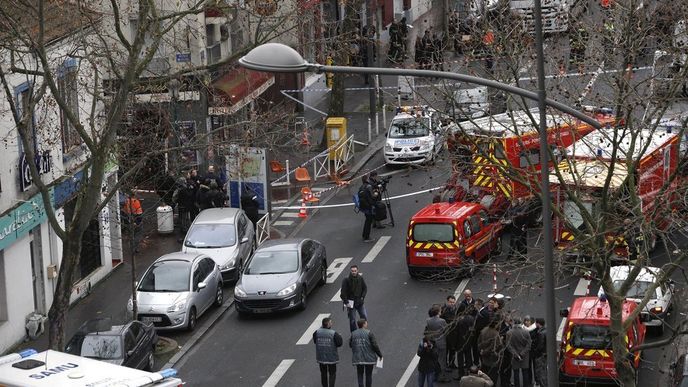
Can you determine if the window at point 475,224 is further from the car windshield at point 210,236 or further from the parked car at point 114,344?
the parked car at point 114,344

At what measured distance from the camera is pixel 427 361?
82.8ft

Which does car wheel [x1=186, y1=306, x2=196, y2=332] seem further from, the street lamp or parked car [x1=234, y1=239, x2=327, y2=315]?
the street lamp

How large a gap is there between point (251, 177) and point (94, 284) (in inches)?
218

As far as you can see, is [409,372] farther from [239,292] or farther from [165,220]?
A: [165,220]

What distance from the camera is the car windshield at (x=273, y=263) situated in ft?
103

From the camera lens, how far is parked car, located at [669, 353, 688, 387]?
2270cm

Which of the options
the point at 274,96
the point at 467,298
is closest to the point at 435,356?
the point at 467,298

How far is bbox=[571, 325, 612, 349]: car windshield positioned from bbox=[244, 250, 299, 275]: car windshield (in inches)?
315

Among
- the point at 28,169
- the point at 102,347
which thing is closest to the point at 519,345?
the point at 102,347

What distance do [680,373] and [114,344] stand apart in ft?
34.6

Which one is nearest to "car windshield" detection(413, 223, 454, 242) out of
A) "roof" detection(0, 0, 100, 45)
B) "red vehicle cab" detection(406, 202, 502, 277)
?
"red vehicle cab" detection(406, 202, 502, 277)

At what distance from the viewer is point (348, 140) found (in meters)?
43.8

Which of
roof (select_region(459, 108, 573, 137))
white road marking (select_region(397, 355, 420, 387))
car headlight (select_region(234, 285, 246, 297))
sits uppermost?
roof (select_region(459, 108, 573, 137))

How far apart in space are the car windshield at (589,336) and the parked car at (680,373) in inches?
56.8
